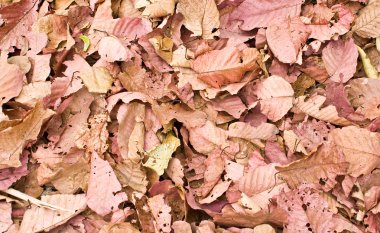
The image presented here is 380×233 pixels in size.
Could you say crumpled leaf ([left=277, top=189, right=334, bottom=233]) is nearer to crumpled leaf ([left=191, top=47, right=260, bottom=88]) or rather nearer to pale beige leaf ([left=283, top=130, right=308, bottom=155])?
pale beige leaf ([left=283, top=130, right=308, bottom=155])

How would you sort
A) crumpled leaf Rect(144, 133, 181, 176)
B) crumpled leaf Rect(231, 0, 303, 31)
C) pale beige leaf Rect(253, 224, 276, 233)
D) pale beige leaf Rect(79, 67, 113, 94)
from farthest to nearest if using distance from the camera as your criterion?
crumpled leaf Rect(231, 0, 303, 31), pale beige leaf Rect(79, 67, 113, 94), crumpled leaf Rect(144, 133, 181, 176), pale beige leaf Rect(253, 224, 276, 233)

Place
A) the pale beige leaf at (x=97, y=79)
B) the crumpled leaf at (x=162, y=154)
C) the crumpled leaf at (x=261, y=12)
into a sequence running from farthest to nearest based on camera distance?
the crumpled leaf at (x=261, y=12), the pale beige leaf at (x=97, y=79), the crumpled leaf at (x=162, y=154)

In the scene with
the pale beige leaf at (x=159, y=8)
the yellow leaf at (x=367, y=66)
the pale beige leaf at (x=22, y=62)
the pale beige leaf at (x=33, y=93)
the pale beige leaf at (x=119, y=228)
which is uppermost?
the pale beige leaf at (x=159, y=8)

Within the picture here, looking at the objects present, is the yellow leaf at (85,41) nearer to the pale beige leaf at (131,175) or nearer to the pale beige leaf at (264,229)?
the pale beige leaf at (131,175)

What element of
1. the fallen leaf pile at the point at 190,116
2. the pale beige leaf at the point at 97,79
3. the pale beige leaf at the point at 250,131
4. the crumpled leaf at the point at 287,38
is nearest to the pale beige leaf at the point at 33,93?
the fallen leaf pile at the point at 190,116

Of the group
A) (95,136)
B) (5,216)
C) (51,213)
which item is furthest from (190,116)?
(5,216)

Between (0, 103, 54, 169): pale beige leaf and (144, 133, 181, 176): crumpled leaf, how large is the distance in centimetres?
32

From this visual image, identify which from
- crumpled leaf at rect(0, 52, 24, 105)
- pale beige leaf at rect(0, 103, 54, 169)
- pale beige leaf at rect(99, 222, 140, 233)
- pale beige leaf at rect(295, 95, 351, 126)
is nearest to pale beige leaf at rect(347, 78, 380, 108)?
pale beige leaf at rect(295, 95, 351, 126)

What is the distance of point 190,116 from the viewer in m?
1.70

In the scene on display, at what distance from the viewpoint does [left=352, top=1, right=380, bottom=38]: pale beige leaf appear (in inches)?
72.5

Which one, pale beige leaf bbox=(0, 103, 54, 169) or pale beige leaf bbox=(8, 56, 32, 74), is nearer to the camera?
pale beige leaf bbox=(0, 103, 54, 169)

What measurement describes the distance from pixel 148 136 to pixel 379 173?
0.69 metres

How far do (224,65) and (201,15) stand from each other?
215 mm

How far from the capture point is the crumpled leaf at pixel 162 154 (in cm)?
162
